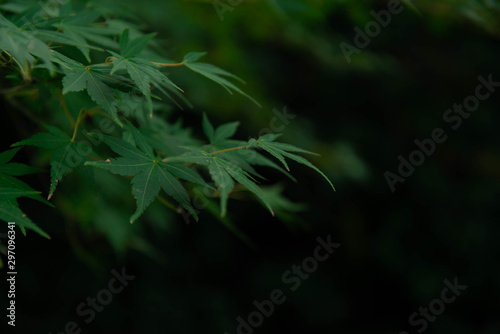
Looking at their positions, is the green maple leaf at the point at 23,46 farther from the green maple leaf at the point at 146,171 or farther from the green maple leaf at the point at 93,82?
the green maple leaf at the point at 146,171

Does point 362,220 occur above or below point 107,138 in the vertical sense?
below

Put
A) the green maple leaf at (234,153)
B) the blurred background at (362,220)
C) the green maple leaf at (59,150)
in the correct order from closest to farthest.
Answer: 1. the green maple leaf at (59,150)
2. the green maple leaf at (234,153)
3. the blurred background at (362,220)

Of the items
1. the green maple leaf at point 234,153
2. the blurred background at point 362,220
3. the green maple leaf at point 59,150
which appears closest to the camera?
the green maple leaf at point 59,150

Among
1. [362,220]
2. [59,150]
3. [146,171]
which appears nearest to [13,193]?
[59,150]

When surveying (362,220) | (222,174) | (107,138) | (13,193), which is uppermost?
(222,174)

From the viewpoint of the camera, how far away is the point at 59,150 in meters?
0.93

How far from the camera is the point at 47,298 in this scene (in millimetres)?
3072

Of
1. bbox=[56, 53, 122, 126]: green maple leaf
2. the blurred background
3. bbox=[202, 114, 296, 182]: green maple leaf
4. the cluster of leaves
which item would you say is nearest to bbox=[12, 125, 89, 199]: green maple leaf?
the cluster of leaves

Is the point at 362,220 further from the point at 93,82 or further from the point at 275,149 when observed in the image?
the point at 93,82

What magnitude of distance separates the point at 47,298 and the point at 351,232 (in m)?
2.74

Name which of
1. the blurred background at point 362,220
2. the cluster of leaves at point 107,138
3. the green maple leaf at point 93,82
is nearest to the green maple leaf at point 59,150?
the cluster of leaves at point 107,138

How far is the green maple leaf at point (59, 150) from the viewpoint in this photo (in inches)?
34.7

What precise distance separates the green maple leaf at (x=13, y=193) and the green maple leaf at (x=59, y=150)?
2.4 inches

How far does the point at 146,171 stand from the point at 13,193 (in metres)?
0.25
